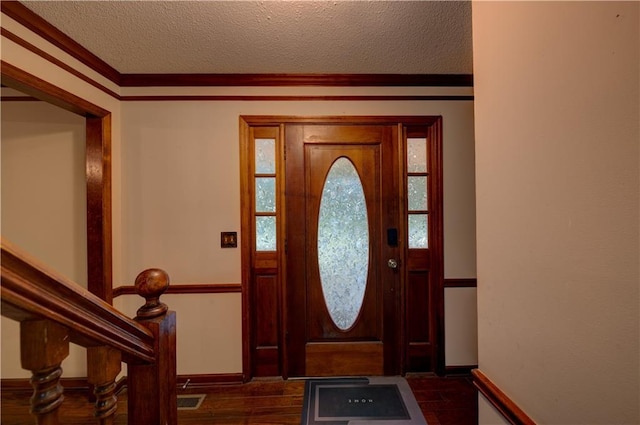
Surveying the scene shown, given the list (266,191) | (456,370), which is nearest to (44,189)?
(266,191)

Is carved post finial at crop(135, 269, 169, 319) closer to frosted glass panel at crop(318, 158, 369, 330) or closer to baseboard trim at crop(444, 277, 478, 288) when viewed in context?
frosted glass panel at crop(318, 158, 369, 330)

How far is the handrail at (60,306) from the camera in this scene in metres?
0.48

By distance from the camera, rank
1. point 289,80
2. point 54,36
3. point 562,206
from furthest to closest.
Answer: point 289,80, point 54,36, point 562,206

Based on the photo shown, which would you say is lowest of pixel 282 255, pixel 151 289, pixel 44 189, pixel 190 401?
pixel 190 401

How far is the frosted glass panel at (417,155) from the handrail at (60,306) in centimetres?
224

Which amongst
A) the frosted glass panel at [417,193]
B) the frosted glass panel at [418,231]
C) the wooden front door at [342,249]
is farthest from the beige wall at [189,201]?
the frosted glass panel at [418,231]

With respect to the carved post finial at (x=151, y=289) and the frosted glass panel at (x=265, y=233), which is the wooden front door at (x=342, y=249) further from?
the carved post finial at (x=151, y=289)

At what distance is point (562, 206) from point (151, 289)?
45.9 inches

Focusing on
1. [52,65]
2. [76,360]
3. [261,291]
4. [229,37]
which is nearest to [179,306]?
[261,291]

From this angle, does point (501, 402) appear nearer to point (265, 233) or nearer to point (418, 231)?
point (418, 231)

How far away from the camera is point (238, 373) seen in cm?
232

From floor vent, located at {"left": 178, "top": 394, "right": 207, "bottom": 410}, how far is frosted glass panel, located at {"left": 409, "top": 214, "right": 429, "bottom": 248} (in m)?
2.08

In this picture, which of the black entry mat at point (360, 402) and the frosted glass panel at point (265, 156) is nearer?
the black entry mat at point (360, 402)

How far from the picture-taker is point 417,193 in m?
2.45
